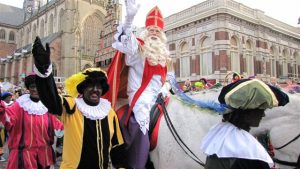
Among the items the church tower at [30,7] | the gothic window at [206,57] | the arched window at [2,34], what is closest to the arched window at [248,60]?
the gothic window at [206,57]

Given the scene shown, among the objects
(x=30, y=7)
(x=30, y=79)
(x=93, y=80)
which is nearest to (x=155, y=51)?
(x=93, y=80)

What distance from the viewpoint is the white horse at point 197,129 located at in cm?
242

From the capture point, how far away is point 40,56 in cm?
221

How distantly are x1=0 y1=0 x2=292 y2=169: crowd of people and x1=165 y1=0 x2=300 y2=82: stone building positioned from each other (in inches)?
665

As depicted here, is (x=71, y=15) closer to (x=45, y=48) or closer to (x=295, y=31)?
(x=295, y=31)

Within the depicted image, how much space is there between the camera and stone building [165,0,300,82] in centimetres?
1984

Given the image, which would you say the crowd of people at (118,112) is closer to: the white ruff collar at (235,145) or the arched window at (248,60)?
the white ruff collar at (235,145)

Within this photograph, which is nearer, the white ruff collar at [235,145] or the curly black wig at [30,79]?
the white ruff collar at [235,145]

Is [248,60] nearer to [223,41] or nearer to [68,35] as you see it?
[223,41]

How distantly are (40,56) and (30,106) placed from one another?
2.05 m

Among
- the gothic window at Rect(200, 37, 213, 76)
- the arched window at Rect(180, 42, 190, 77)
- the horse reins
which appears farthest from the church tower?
the horse reins

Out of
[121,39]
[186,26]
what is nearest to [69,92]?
[121,39]

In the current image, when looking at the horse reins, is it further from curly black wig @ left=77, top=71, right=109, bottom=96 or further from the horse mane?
curly black wig @ left=77, top=71, right=109, bottom=96

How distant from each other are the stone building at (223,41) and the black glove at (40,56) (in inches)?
722
